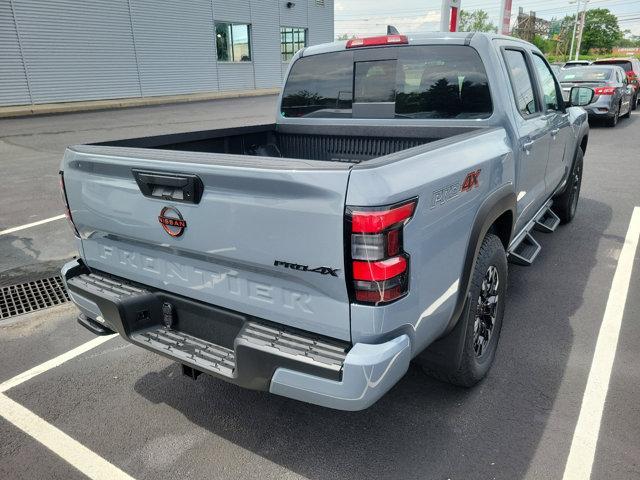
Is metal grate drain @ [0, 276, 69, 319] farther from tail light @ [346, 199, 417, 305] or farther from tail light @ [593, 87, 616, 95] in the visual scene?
tail light @ [593, 87, 616, 95]

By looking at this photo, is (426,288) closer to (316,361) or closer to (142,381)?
(316,361)

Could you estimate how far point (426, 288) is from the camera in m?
2.16

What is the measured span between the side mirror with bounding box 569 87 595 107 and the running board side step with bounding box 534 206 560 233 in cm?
106

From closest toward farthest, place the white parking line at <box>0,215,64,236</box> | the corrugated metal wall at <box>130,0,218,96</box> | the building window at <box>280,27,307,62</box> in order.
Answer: the white parking line at <box>0,215,64,236</box> < the corrugated metal wall at <box>130,0,218,96</box> < the building window at <box>280,27,307,62</box>

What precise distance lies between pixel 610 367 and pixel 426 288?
185 cm

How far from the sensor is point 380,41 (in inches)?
143

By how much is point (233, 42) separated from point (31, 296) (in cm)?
2595

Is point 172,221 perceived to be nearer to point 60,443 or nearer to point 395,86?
point 60,443

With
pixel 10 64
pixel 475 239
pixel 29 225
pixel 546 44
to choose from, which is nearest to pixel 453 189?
pixel 475 239

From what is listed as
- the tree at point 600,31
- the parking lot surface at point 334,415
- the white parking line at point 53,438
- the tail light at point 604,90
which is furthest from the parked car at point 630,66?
the tree at point 600,31

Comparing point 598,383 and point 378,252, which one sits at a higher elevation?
→ point 378,252

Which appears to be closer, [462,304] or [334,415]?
[462,304]

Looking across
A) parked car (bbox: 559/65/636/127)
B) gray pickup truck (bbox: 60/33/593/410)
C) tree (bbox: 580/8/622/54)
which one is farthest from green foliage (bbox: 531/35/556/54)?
gray pickup truck (bbox: 60/33/593/410)

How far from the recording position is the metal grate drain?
13.9ft
